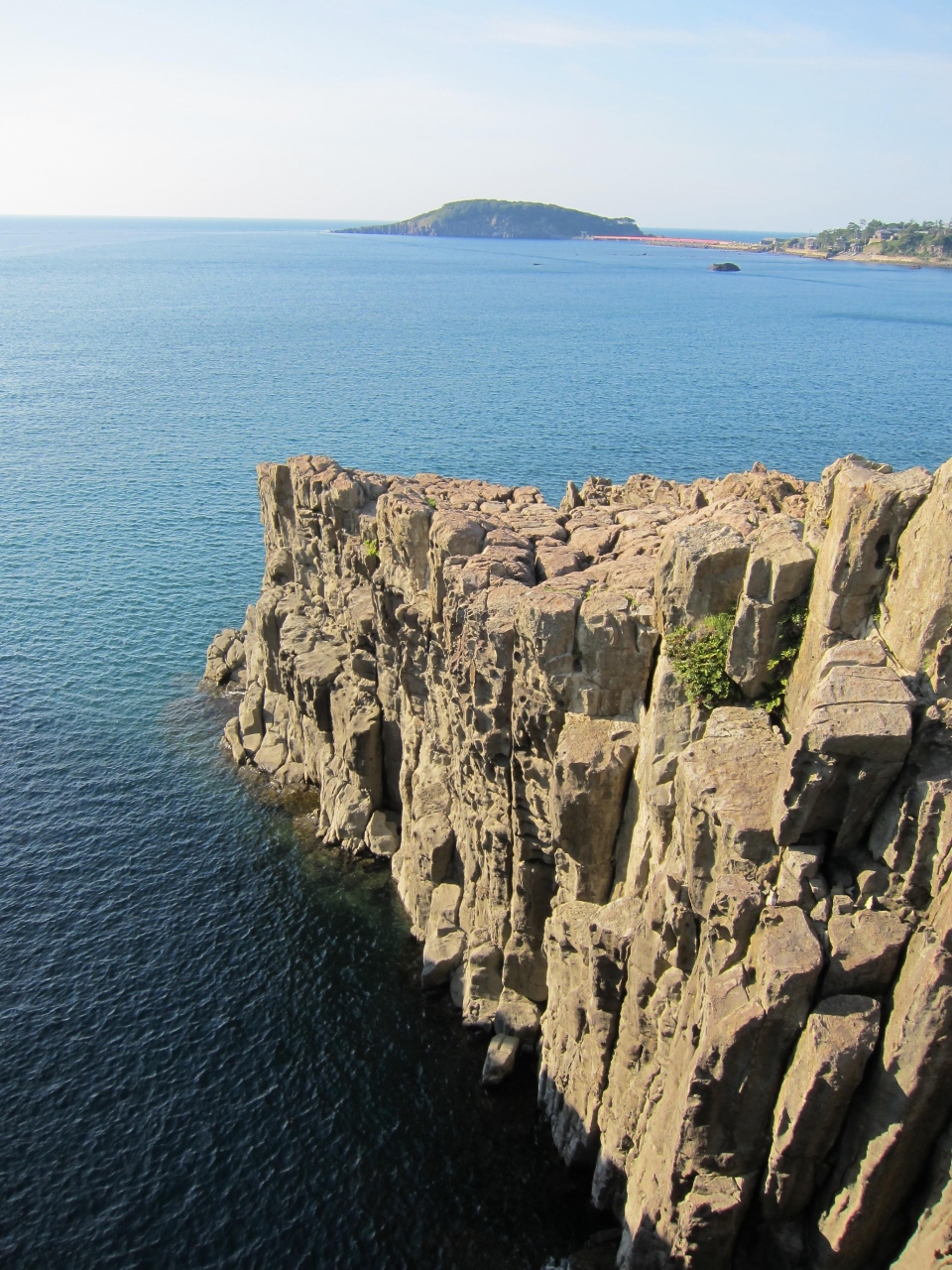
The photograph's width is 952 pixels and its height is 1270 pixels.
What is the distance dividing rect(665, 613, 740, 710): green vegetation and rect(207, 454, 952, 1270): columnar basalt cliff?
0.10 metres

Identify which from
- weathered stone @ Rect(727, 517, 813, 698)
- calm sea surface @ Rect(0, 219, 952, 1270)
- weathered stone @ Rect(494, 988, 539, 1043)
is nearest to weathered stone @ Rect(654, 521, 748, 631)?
weathered stone @ Rect(727, 517, 813, 698)

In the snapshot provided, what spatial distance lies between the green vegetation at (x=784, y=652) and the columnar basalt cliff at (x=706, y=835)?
82 millimetres

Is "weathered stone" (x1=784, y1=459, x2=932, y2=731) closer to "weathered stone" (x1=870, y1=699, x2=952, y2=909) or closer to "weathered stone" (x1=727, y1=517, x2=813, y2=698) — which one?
"weathered stone" (x1=727, y1=517, x2=813, y2=698)

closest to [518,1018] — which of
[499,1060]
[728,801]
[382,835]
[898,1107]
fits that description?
[499,1060]

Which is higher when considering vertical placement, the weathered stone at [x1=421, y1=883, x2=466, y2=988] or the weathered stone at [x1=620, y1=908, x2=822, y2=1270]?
the weathered stone at [x1=620, y1=908, x2=822, y2=1270]

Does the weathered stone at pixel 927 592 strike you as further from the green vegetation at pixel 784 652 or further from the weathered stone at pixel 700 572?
the weathered stone at pixel 700 572

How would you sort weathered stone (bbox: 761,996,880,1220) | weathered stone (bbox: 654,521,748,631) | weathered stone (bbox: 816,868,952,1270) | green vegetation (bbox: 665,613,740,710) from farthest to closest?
weathered stone (bbox: 654,521,748,631) < green vegetation (bbox: 665,613,740,710) < weathered stone (bbox: 761,996,880,1220) < weathered stone (bbox: 816,868,952,1270)

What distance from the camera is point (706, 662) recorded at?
30.5 metres

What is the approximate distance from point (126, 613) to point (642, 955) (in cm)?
6337

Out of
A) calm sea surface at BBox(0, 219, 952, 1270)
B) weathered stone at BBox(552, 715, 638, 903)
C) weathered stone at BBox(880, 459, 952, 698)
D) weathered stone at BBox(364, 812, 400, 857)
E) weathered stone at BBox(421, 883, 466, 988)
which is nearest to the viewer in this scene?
weathered stone at BBox(880, 459, 952, 698)

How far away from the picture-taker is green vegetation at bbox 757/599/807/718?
28188mm

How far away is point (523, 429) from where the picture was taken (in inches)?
4658

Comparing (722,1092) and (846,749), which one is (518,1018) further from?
(846,749)

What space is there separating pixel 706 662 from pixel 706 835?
6.02 m
